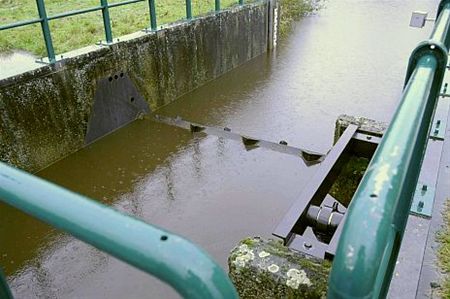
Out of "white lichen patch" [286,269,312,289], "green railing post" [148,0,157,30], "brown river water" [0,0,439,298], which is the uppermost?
"green railing post" [148,0,157,30]

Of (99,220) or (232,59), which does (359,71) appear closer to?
(232,59)

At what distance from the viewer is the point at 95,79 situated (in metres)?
4.85

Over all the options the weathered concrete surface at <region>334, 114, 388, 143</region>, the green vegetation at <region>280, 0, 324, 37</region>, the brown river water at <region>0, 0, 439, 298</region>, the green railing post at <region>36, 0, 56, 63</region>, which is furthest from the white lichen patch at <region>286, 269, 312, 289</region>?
the green vegetation at <region>280, 0, 324, 37</region>

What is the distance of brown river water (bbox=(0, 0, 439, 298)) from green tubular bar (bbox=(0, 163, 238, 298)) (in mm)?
2428

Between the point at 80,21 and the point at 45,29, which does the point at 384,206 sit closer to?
the point at 45,29

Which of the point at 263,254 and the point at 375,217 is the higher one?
the point at 375,217

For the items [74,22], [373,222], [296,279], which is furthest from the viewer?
[74,22]

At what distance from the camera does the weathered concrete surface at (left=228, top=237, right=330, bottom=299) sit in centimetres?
163

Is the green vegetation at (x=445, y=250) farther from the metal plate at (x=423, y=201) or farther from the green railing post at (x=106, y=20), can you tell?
the green railing post at (x=106, y=20)

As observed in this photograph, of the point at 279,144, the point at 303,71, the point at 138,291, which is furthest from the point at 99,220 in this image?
the point at 303,71

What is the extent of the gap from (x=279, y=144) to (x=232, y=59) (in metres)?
2.82

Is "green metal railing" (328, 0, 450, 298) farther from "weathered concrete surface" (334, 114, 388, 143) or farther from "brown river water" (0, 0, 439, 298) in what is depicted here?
"brown river water" (0, 0, 439, 298)

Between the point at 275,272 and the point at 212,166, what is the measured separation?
2882 mm

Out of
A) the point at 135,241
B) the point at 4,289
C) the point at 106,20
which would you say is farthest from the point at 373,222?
the point at 106,20
